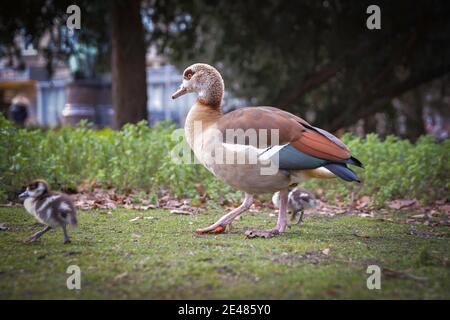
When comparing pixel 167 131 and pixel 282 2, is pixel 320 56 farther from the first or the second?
pixel 167 131

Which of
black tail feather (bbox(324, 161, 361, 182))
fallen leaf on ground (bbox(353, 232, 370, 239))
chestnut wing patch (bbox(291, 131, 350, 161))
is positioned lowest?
fallen leaf on ground (bbox(353, 232, 370, 239))

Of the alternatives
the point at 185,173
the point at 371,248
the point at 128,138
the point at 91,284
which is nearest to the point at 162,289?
the point at 91,284

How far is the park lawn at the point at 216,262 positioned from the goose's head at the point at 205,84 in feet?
4.98

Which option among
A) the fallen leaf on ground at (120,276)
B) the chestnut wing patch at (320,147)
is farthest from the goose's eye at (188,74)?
the fallen leaf on ground at (120,276)

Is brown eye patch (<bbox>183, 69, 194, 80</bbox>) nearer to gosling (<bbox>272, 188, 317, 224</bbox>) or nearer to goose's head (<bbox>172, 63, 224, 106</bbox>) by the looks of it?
goose's head (<bbox>172, 63, 224, 106</bbox>)

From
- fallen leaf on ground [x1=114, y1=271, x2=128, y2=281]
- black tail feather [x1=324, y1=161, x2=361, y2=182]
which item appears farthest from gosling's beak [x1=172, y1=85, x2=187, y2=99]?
fallen leaf on ground [x1=114, y1=271, x2=128, y2=281]

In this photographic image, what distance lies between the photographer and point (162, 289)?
4383mm

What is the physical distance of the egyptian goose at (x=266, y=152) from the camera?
240 inches

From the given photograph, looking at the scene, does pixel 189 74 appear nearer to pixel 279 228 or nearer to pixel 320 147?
pixel 320 147

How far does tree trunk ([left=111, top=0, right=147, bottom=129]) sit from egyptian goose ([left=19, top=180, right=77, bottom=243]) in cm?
925

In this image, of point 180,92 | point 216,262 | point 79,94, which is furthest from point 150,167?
point 79,94

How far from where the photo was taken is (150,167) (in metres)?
9.81

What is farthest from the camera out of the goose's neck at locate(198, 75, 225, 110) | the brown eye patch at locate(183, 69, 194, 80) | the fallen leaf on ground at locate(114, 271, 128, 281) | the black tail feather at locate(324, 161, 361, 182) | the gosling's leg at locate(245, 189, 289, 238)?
the brown eye patch at locate(183, 69, 194, 80)

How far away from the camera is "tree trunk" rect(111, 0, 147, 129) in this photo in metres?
15.0
